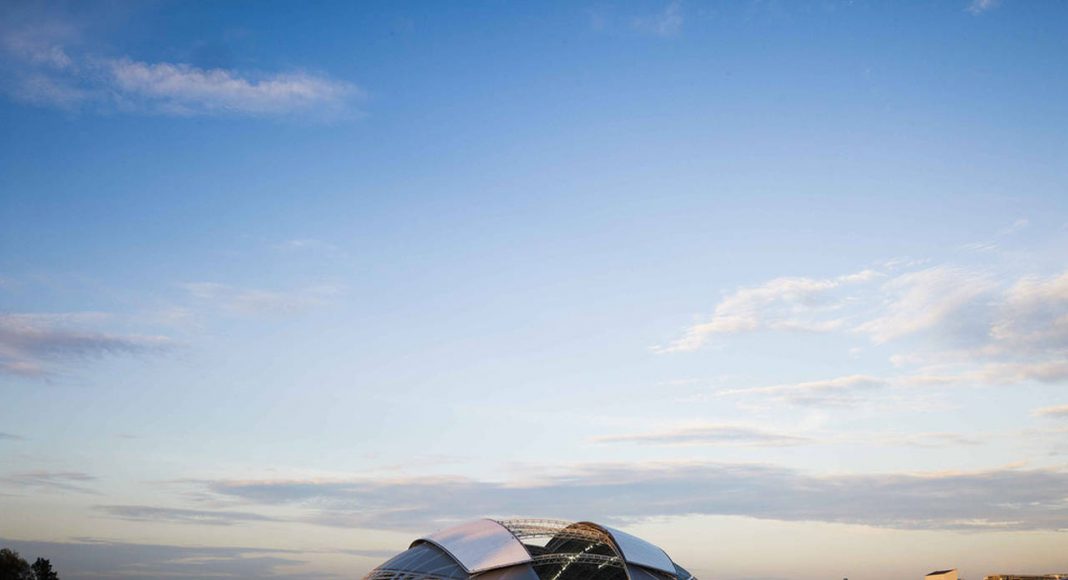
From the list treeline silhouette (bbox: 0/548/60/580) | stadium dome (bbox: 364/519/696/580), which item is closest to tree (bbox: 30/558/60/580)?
treeline silhouette (bbox: 0/548/60/580)

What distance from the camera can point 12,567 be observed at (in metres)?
146

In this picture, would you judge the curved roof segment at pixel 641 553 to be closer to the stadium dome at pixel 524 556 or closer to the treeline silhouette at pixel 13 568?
the stadium dome at pixel 524 556

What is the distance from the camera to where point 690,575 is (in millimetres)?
83250

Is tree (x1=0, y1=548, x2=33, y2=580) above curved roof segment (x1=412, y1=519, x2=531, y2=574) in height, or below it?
below

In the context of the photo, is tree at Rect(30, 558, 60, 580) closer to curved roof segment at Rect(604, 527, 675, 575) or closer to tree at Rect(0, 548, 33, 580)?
tree at Rect(0, 548, 33, 580)

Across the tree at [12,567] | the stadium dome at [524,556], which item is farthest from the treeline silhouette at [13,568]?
the stadium dome at [524,556]

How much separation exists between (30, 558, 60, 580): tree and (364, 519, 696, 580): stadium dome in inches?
4472

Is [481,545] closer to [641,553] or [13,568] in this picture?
[641,553]

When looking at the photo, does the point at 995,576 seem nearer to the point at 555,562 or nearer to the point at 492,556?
the point at 555,562

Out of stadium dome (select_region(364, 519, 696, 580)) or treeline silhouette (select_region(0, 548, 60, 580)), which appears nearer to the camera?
stadium dome (select_region(364, 519, 696, 580))

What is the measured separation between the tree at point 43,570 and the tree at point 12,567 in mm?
10882

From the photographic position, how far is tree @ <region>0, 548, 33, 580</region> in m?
144

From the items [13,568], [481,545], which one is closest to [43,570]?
[13,568]

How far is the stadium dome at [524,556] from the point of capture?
7194 centimetres
